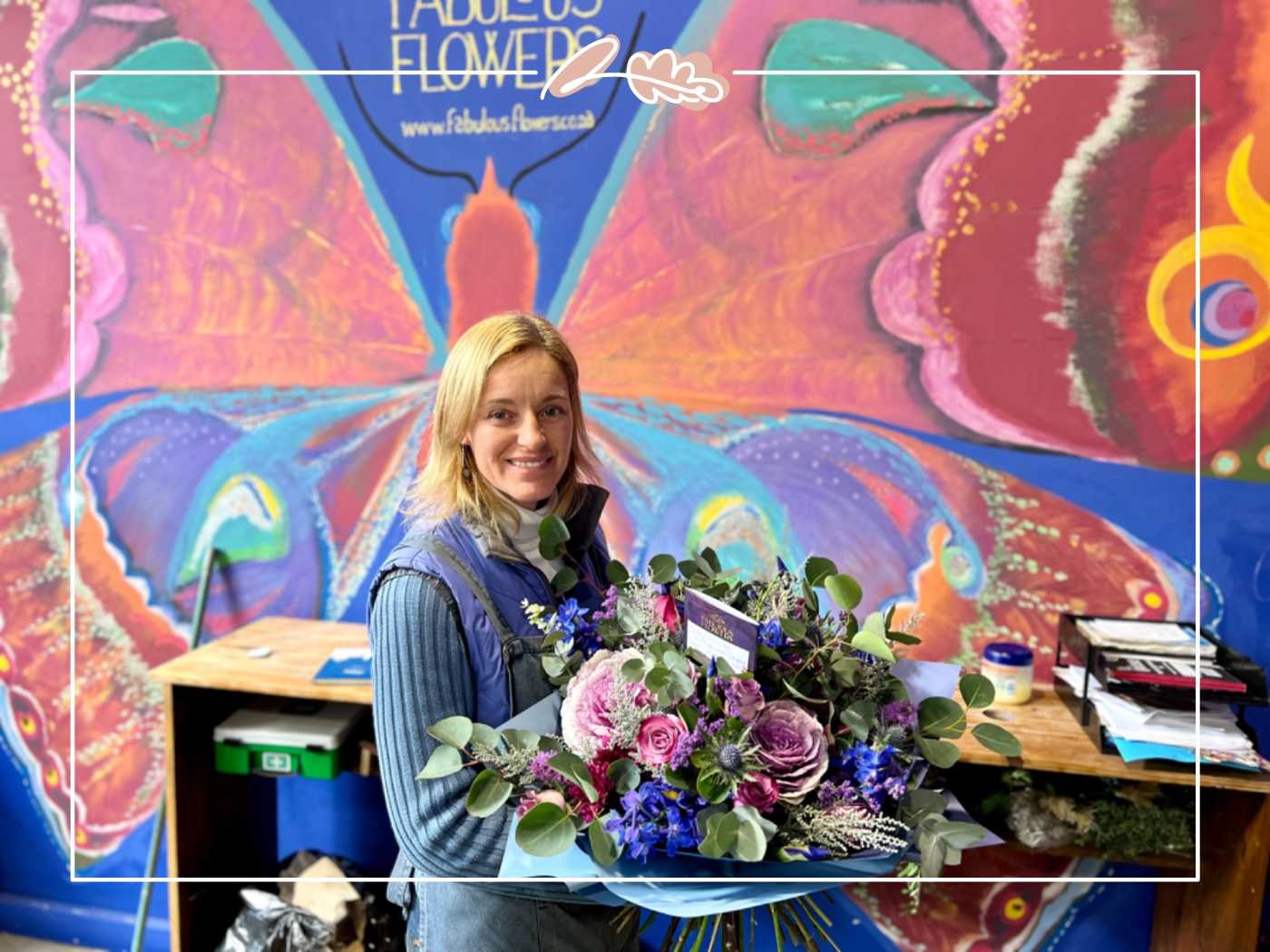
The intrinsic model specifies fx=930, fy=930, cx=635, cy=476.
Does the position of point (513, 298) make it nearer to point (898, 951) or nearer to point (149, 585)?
point (149, 585)

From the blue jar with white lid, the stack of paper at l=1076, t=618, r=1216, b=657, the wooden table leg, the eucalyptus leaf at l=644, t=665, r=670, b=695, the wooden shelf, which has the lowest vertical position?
the wooden table leg

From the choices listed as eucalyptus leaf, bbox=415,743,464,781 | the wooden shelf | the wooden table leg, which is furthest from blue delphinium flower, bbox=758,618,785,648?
the wooden table leg

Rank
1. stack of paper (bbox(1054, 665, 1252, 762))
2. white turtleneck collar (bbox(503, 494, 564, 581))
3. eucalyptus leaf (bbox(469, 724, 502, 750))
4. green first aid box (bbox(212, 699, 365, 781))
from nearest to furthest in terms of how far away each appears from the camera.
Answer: eucalyptus leaf (bbox(469, 724, 502, 750)) → white turtleneck collar (bbox(503, 494, 564, 581)) → stack of paper (bbox(1054, 665, 1252, 762)) → green first aid box (bbox(212, 699, 365, 781))

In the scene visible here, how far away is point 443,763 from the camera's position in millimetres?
959

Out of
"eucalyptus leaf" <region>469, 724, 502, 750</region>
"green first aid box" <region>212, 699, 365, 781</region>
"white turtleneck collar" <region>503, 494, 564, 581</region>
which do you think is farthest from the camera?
"green first aid box" <region>212, 699, 365, 781</region>

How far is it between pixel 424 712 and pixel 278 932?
57.1 inches

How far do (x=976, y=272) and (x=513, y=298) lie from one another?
100 cm

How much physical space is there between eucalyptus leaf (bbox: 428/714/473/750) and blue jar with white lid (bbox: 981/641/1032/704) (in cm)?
125

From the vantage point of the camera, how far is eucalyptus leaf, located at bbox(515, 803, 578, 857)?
0.85 meters

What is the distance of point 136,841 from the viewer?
2459 mm

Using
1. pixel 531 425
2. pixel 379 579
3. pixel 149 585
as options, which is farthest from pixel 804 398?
pixel 149 585

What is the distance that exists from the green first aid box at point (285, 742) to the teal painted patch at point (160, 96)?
1.27m

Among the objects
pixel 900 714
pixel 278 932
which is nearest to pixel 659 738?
pixel 900 714

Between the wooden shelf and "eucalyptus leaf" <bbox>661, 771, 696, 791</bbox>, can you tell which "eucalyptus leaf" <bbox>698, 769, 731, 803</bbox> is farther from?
the wooden shelf
